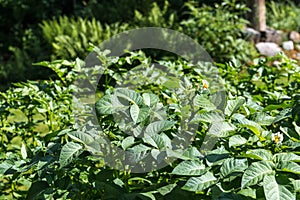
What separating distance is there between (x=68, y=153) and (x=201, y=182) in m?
0.47

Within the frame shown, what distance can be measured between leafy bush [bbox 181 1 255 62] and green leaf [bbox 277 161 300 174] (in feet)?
20.5

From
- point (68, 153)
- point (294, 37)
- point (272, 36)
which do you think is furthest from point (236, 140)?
point (294, 37)

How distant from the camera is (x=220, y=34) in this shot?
7.71 m

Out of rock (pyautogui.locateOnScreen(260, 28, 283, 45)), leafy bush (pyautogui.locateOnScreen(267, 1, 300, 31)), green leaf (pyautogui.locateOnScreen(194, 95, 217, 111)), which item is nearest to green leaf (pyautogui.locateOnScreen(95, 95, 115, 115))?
green leaf (pyautogui.locateOnScreen(194, 95, 217, 111))

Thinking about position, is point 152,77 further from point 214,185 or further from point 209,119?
point 214,185

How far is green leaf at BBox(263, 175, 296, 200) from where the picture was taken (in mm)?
1373

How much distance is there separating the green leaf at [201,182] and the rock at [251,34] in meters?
6.99

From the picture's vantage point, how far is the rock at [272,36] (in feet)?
29.0

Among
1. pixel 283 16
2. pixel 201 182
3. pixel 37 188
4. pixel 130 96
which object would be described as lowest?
pixel 37 188

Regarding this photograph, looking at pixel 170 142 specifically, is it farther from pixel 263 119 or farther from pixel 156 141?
pixel 263 119

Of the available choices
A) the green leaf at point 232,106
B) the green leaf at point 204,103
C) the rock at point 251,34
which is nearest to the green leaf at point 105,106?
the green leaf at point 204,103

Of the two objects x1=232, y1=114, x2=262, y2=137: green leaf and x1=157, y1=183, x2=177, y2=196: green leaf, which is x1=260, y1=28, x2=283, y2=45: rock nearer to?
x1=232, y1=114, x2=262, y2=137: green leaf

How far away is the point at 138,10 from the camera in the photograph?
9.24 metres

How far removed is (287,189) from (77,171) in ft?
2.80
